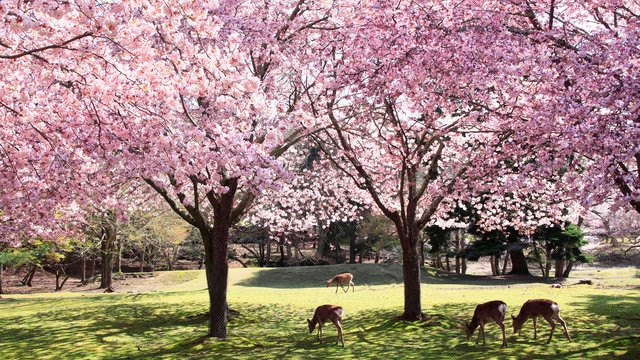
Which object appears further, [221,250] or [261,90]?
[221,250]

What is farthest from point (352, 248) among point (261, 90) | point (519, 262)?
point (261, 90)

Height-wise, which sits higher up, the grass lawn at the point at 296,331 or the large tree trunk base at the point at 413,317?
the large tree trunk base at the point at 413,317

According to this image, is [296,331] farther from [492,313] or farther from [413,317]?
[492,313]

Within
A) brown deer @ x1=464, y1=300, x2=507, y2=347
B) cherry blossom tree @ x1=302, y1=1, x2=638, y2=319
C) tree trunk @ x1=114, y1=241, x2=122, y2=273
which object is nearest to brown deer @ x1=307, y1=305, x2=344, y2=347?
brown deer @ x1=464, y1=300, x2=507, y2=347

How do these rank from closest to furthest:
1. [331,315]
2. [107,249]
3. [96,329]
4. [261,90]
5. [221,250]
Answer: [261,90], [331,315], [221,250], [96,329], [107,249]

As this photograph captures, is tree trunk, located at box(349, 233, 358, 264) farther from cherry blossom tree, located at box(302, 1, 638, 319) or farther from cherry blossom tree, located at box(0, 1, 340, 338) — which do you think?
cherry blossom tree, located at box(0, 1, 340, 338)

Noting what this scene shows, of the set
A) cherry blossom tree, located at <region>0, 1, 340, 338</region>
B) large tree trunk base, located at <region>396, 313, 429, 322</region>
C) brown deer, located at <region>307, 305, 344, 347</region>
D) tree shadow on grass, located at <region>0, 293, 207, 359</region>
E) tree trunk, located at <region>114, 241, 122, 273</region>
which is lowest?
tree shadow on grass, located at <region>0, 293, 207, 359</region>

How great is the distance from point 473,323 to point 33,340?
11.7 m

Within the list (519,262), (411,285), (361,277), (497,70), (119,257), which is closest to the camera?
(497,70)

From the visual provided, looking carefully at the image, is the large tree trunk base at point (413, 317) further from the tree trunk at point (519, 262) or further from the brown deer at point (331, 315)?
the tree trunk at point (519, 262)

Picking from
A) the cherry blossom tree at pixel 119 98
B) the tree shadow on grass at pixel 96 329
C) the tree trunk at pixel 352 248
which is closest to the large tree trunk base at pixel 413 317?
the cherry blossom tree at pixel 119 98

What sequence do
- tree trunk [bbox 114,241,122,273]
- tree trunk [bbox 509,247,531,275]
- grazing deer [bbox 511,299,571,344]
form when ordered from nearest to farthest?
grazing deer [bbox 511,299,571,344]
tree trunk [bbox 114,241,122,273]
tree trunk [bbox 509,247,531,275]

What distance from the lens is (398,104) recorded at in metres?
15.1

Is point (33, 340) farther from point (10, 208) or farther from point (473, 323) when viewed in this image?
point (473, 323)
